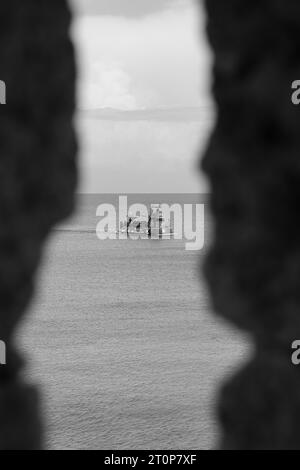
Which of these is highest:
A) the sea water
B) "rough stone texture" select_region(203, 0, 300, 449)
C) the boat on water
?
"rough stone texture" select_region(203, 0, 300, 449)

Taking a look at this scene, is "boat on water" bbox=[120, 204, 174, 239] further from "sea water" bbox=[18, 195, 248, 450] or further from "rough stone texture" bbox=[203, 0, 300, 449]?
"rough stone texture" bbox=[203, 0, 300, 449]

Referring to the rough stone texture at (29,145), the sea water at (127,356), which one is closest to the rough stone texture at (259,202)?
the rough stone texture at (29,145)

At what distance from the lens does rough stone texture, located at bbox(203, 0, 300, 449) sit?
13.4 ft

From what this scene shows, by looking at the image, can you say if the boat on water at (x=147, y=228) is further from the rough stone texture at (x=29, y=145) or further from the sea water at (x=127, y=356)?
the rough stone texture at (x=29, y=145)

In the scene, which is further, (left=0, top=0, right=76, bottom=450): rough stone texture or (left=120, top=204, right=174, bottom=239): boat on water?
(left=120, top=204, right=174, bottom=239): boat on water

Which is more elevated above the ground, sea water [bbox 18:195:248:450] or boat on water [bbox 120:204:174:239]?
sea water [bbox 18:195:248:450]

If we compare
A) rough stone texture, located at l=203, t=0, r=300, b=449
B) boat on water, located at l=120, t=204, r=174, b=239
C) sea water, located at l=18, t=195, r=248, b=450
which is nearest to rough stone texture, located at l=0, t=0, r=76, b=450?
rough stone texture, located at l=203, t=0, r=300, b=449

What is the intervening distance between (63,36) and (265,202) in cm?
183

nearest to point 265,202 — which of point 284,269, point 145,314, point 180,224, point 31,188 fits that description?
point 284,269

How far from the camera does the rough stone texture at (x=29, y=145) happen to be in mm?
4629

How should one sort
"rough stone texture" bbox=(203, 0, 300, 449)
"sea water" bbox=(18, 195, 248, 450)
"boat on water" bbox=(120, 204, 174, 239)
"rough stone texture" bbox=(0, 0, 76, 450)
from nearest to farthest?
1. "rough stone texture" bbox=(203, 0, 300, 449)
2. "rough stone texture" bbox=(0, 0, 76, 450)
3. "sea water" bbox=(18, 195, 248, 450)
4. "boat on water" bbox=(120, 204, 174, 239)

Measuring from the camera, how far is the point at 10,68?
467 cm

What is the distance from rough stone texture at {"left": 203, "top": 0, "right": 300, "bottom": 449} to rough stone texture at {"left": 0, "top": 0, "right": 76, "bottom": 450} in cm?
108

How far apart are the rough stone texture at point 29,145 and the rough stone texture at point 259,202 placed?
1076 millimetres
